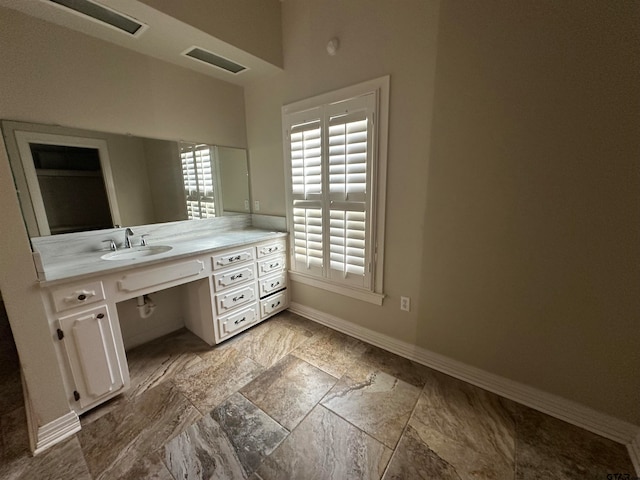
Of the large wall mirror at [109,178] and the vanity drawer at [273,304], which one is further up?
the large wall mirror at [109,178]

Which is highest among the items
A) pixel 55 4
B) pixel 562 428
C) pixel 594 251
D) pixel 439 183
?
pixel 55 4

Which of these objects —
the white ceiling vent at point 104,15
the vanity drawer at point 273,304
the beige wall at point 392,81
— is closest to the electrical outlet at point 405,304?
the beige wall at point 392,81

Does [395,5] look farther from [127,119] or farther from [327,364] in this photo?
[327,364]

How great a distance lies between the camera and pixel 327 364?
192cm

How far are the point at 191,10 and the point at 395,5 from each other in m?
1.32

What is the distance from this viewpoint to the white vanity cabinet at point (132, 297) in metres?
1.37

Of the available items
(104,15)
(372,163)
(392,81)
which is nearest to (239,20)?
(104,15)

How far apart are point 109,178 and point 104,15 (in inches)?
40.5

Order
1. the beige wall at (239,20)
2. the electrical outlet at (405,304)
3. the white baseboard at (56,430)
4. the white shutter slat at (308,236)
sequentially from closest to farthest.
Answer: the white baseboard at (56,430), the beige wall at (239,20), the electrical outlet at (405,304), the white shutter slat at (308,236)

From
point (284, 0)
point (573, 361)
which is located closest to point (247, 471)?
point (573, 361)

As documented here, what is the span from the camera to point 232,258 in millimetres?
2084

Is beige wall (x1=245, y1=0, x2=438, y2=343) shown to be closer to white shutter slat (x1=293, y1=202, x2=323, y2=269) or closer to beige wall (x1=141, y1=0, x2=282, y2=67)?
beige wall (x1=141, y1=0, x2=282, y2=67)

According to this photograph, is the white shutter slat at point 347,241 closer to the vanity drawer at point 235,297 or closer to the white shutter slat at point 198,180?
the vanity drawer at point 235,297

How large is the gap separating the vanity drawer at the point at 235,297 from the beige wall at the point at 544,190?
1607 millimetres
